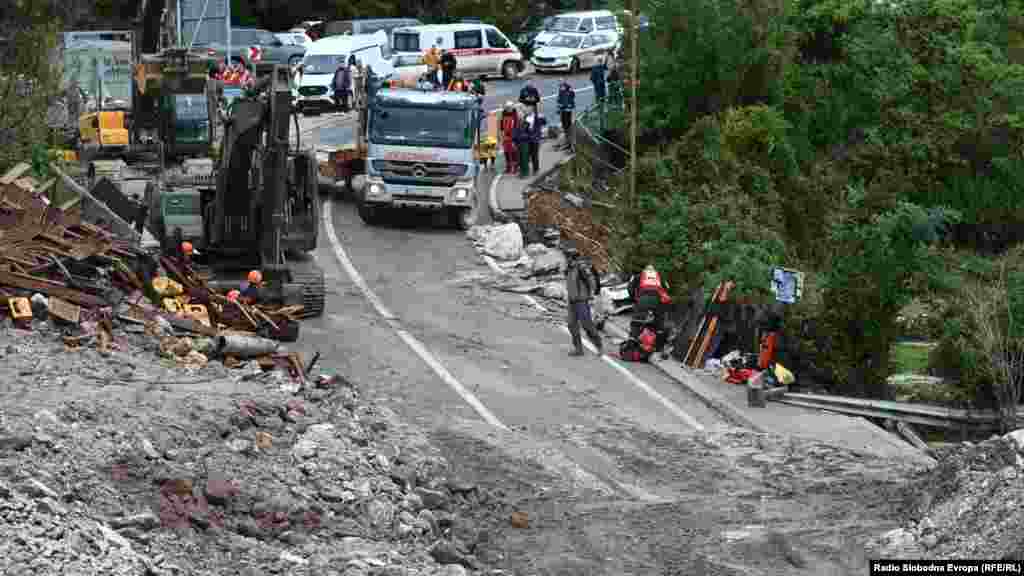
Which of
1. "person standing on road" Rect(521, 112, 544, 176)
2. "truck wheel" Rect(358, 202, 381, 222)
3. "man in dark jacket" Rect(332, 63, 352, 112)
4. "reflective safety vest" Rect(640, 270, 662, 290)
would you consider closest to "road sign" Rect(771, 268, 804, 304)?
"reflective safety vest" Rect(640, 270, 662, 290)

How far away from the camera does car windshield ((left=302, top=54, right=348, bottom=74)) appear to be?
4812 cm

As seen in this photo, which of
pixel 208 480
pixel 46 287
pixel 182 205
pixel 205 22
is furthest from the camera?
pixel 205 22

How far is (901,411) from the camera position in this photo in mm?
22906

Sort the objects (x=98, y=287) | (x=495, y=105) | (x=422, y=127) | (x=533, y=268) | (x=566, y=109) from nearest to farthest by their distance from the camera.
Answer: (x=98, y=287)
(x=533, y=268)
(x=422, y=127)
(x=566, y=109)
(x=495, y=105)

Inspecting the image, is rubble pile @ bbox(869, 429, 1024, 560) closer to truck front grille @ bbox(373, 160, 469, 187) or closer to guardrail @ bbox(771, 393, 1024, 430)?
guardrail @ bbox(771, 393, 1024, 430)

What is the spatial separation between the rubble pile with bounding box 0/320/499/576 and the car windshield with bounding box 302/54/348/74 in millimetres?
28958

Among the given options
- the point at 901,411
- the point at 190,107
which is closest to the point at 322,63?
the point at 190,107

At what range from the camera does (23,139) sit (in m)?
30.2

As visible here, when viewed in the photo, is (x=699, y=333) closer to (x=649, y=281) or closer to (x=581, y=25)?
(x=649, y=281)

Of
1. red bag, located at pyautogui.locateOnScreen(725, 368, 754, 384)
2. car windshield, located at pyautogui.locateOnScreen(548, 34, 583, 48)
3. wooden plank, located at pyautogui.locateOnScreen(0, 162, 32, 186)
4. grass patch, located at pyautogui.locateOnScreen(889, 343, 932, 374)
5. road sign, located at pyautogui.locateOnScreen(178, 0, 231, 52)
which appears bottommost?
grass patch, located at pyautogui.locateOnScreen(889, 343, 932, 374)

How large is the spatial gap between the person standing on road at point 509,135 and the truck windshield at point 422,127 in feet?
16.8

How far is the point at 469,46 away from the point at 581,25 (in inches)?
161

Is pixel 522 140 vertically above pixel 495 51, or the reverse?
pixel 495 51

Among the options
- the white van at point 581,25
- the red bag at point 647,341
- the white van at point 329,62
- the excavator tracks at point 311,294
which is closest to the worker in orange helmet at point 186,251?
the excavator tracks at point 311,294
